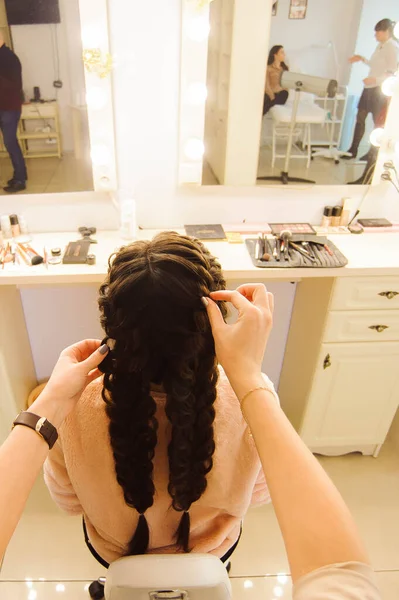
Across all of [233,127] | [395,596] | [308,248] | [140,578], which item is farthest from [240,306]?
[395,596]

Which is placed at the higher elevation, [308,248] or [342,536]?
[342,536]

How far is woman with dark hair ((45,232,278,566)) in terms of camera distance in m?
0.76

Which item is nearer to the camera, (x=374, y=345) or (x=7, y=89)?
(x=7, y=89)

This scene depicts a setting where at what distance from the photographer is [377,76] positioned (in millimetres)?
1655

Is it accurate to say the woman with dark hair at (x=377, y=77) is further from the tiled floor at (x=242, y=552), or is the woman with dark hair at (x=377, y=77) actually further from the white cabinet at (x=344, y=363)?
the tiled floor at (x=242, y=552)

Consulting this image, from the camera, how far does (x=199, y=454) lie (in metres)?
0.85

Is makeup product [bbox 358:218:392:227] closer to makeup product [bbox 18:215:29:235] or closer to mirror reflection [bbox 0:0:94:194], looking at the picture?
mirror reflection [bbox 0:0:94:194]

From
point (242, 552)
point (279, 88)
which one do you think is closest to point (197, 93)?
point (279, 88)

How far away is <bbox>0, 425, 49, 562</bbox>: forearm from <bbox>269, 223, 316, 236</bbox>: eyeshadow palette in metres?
1.34

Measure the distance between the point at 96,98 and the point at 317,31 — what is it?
811 mm

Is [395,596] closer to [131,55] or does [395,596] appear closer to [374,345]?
[374,345]

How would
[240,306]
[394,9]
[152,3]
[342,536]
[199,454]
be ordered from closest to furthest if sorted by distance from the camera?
[342,536] < [240,306] < [199,454] < [152,3] < [394,9]

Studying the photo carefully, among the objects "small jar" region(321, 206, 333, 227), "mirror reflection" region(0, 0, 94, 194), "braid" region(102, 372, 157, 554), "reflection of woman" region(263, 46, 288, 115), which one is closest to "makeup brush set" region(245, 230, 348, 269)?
"small jar" region(321, 206, 333, 227)

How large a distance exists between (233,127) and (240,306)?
3.95 feet
